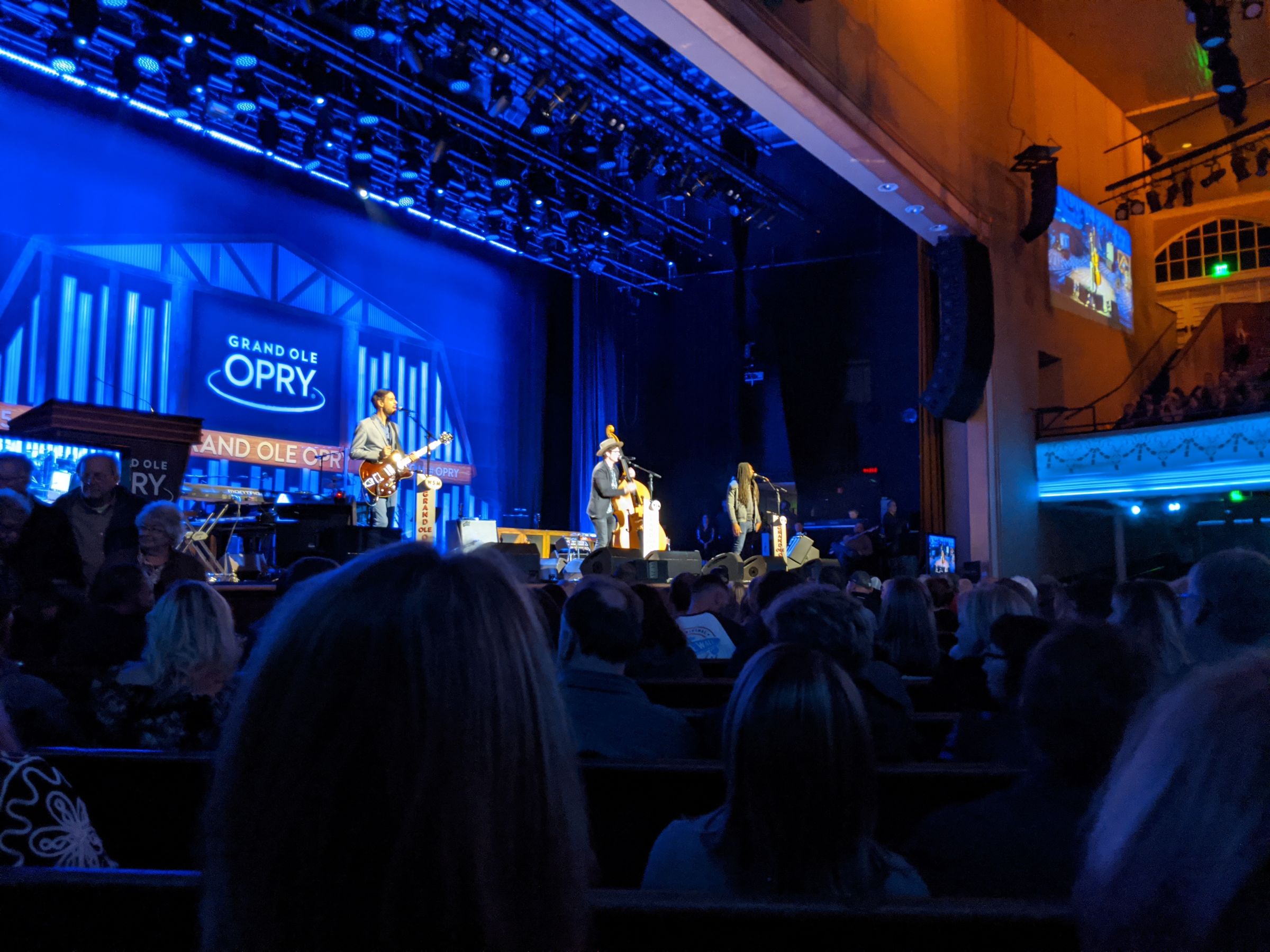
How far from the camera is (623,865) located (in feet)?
7.83

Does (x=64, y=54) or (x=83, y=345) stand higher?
(x=64, y=54)

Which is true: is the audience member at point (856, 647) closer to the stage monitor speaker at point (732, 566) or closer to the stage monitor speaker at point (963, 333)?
the stage monitor speaker at point (732, 566)

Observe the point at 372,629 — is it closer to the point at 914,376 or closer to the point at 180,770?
the point at 180,770

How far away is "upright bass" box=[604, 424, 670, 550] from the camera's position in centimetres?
1270

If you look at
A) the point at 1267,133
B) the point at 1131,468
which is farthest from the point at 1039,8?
the point at 1131,468

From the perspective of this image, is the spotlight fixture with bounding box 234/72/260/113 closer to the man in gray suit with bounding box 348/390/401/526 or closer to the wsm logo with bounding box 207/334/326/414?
the man in gray suit with bounding box 348/390/401/526

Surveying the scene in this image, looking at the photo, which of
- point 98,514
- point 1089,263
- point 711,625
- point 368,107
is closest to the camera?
point 98,514

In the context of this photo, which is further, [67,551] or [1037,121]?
[1037,121]

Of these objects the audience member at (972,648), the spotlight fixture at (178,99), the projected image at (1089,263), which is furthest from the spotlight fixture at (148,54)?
the projected image at (1089,263)

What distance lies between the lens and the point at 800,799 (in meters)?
1.48

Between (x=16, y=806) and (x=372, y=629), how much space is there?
105cm

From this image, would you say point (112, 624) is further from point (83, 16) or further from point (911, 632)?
point (83, 16)

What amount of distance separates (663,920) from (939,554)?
38.4 ft

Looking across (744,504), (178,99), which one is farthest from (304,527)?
(744,504)
